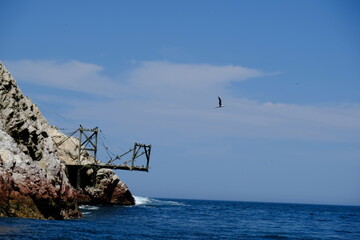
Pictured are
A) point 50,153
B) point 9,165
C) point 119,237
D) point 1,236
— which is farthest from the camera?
point 50,153

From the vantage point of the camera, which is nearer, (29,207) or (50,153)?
(29,207)

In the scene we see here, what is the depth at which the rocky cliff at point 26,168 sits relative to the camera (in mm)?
24969

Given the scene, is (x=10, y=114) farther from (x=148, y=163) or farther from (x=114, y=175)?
(x=114, y=175)

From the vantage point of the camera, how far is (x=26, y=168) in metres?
26.3

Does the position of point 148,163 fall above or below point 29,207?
above

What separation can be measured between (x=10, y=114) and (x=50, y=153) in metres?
4.17

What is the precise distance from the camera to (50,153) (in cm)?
3189

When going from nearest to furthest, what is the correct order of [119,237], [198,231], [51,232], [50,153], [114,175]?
[51,232], [119,237], [198,231], [50,153], [114,175]

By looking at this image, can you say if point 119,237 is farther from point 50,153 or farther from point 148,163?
point 148,163

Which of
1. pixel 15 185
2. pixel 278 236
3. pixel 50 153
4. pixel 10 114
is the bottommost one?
pixel 278 236

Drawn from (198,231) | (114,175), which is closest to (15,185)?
(198,231)

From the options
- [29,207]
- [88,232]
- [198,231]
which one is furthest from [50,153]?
[198,231]

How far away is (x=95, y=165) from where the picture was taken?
45312 millimetres

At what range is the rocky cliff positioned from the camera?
A: 81.9 ft
